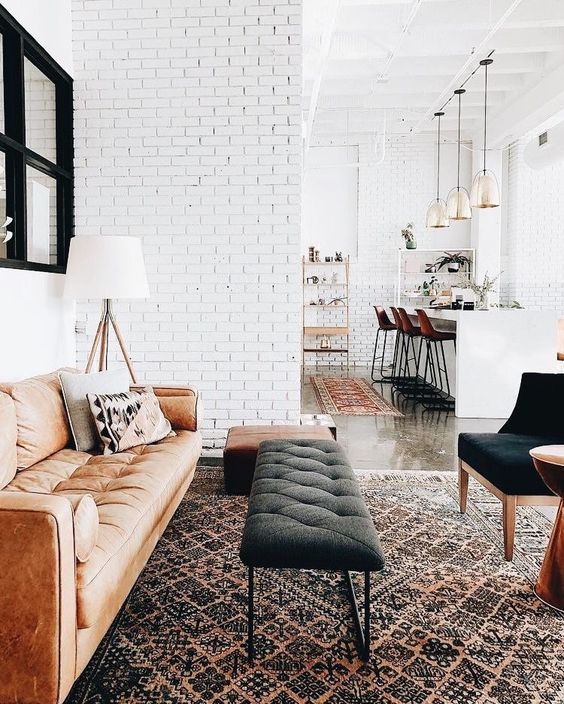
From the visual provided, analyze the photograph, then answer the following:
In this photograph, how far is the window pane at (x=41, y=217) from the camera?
13.4ft

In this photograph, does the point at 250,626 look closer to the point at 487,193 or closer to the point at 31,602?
the point at 31,602

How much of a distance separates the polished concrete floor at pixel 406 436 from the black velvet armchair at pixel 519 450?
1.04m

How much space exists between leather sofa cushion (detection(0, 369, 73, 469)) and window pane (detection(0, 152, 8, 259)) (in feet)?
3.11

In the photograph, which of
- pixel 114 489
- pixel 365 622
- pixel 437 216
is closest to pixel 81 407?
pixel 114 489

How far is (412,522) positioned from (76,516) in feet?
6.74

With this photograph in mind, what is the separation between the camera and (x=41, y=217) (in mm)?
4273

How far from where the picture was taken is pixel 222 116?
4484 millimetres

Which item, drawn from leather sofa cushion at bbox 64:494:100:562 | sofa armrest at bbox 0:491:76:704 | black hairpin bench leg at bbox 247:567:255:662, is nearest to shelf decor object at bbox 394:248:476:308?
black hairpin bench leg at bbox 247:567:255:662

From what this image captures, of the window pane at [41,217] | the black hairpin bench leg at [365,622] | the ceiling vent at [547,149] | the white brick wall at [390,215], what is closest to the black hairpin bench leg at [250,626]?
the black hairpin bench leg at [365,622]

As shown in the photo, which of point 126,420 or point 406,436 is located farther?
point 406,436

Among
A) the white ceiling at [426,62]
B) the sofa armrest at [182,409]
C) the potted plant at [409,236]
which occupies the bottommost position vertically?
the sofa armrest at [182,409]

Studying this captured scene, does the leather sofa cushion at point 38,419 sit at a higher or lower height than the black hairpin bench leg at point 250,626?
higher

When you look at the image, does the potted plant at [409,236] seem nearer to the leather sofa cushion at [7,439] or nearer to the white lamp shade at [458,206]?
the white lamp shade at [458,206]

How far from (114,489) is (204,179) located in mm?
2697
